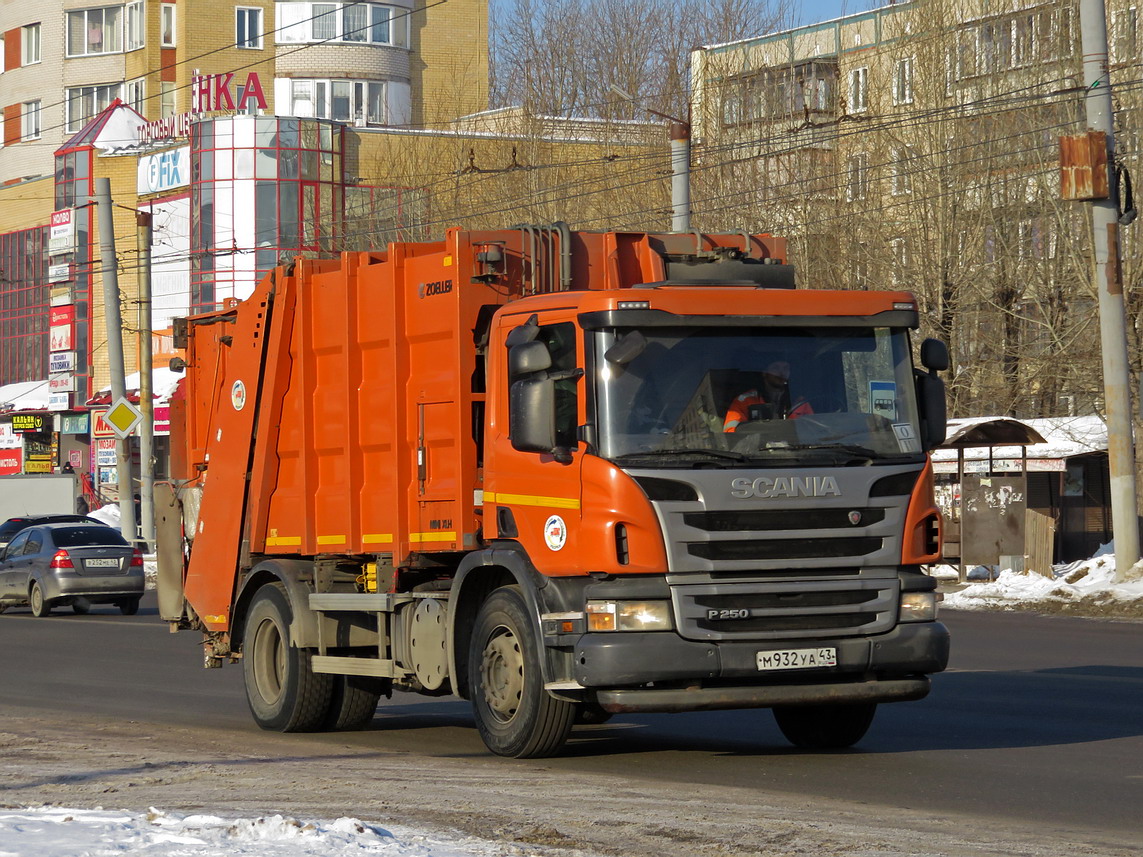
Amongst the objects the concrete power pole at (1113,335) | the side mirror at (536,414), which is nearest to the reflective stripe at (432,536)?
the side mirror at (536,414)

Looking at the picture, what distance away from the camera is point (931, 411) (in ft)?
35.2

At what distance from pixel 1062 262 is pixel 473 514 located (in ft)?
101

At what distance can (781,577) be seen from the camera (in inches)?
401

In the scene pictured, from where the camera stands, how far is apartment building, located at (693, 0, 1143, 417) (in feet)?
127

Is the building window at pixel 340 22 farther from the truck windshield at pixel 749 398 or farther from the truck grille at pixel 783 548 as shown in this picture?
the truck grille at pixel 783 548

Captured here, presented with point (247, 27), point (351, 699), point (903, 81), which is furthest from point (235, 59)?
point (351, 699)

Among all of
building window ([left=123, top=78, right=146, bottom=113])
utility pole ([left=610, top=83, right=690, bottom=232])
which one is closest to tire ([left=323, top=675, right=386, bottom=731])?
utility pole ([left=610, top=83, right=690, bottom=232])

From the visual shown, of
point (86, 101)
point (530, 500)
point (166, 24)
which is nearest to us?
point (530, 500)

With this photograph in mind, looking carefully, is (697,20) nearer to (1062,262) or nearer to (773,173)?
(773,173)

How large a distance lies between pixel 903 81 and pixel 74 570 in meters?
22.4

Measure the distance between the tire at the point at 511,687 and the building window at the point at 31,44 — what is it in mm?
87000

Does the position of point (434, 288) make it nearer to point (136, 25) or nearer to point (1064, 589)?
point (1064, 589)

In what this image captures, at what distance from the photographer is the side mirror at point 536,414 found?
1012cm

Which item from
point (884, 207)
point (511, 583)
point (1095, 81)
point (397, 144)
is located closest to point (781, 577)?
point (511, 583)
